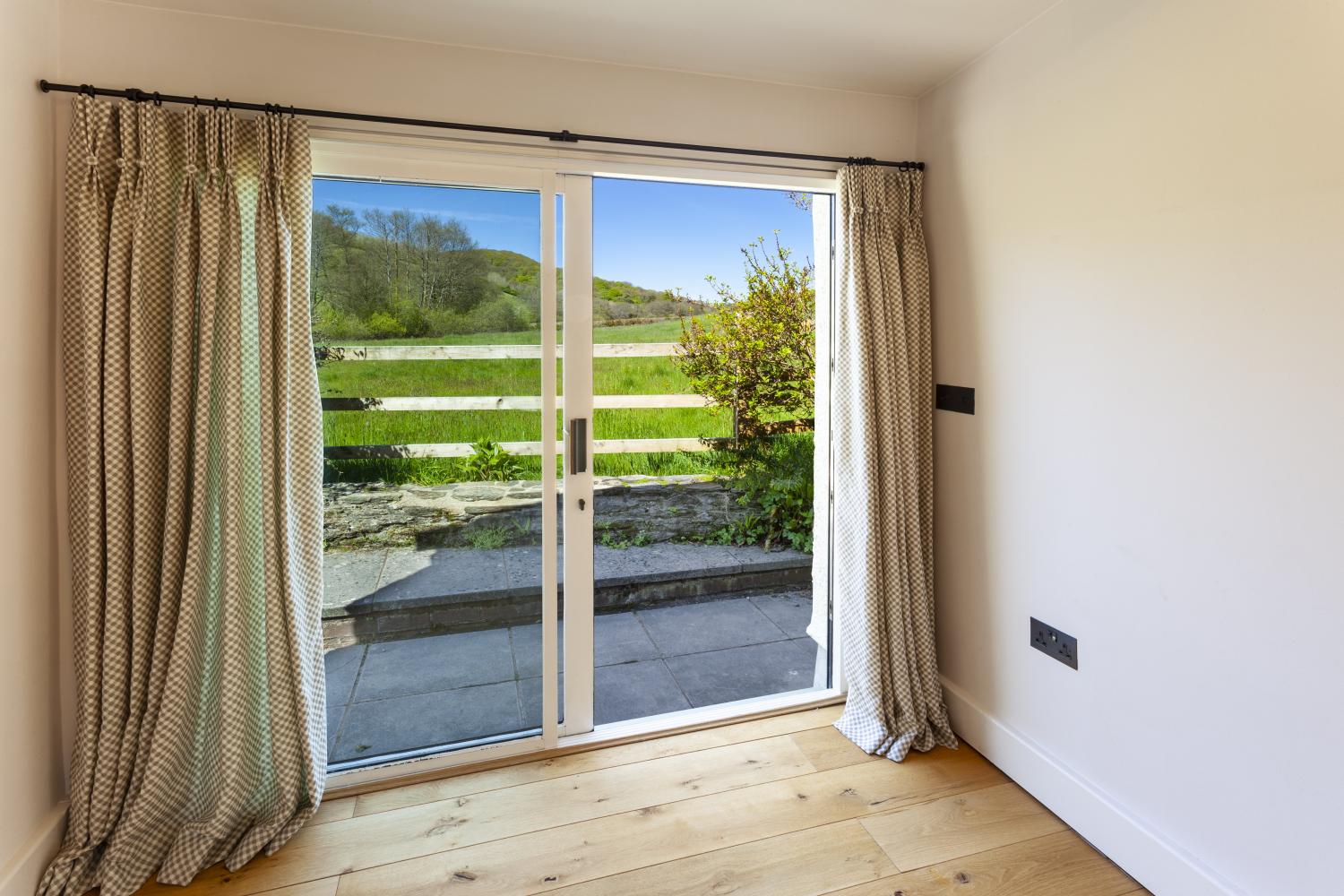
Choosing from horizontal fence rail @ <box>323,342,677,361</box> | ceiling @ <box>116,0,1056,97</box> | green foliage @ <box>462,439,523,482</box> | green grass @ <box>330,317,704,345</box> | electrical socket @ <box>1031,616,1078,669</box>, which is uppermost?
ceiling @ <box>116,0,1056,97</box>

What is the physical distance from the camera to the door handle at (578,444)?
2.28m

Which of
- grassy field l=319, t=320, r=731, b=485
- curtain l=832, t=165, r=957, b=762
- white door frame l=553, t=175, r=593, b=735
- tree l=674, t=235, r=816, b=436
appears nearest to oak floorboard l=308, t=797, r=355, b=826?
white door frame l=553, t=175, r=593, b=735

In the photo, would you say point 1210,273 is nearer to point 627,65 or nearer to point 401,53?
point 627,65

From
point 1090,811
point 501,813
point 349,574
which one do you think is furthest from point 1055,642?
point 349,574

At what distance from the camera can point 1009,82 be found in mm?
2092

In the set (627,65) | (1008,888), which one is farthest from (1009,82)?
(1008,888)

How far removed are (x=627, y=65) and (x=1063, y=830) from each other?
2.68 metres

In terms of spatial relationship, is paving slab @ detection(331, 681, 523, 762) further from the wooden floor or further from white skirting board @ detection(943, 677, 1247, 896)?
white skirting board @ detection(943, 677, 1247, 896)

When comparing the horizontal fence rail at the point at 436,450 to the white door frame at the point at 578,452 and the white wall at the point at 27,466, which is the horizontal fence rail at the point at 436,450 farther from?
the white wall at the point at 27,466

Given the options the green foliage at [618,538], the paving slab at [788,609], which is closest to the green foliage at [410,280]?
the green foliage at [618,538]

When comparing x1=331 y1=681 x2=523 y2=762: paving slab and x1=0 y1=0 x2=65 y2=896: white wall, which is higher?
x1=0 y1=0 x2=65 y2=896: white wall

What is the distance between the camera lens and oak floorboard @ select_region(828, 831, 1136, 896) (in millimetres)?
1717

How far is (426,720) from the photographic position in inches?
88.4

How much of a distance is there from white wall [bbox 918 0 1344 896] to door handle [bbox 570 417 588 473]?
1.31 meters
